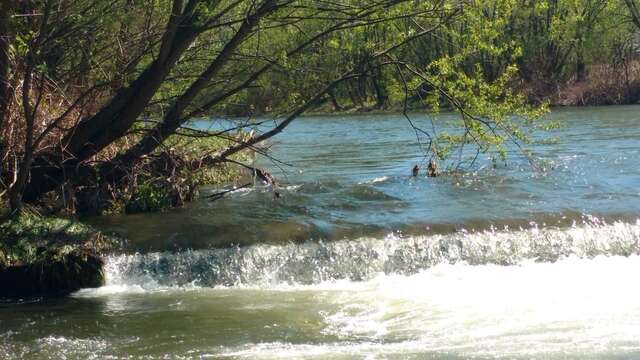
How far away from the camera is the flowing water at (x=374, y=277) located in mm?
→ 8273

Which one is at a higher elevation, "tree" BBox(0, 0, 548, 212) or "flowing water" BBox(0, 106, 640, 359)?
"tree" BBox(0, 0, 548, 212)

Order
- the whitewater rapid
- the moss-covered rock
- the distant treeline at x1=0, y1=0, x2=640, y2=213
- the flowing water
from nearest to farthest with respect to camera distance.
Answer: the flowing water → the moss-covered rock → the whitewater rapid → the distant treeline at x1=0, y1=0, x2=640, y2=213

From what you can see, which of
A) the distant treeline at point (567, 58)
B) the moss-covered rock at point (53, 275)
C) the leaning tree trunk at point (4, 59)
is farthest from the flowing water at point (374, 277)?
the distant treeline at point (567, 58)

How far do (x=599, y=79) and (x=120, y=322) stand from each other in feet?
130

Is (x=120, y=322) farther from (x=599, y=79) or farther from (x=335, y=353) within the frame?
(x=599, y=79)

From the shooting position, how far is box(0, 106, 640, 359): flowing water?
8273 mm

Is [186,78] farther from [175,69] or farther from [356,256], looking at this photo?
[356,256]

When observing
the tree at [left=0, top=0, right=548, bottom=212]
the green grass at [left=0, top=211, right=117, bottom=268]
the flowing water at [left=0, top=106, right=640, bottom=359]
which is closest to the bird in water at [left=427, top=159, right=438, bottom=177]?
the flowing water at [left=0, top=106, right=640, bottom=359]

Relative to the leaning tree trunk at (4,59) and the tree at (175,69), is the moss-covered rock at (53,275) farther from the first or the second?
the leaning tree trunk at (4,59)

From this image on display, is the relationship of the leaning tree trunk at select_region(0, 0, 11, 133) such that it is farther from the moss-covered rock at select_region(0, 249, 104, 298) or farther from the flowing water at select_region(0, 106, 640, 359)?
the flowing water at select_region(0, 106, 640, 359)

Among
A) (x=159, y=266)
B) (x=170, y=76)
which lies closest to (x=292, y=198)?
(x=170, y=76)

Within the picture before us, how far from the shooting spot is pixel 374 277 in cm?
1132

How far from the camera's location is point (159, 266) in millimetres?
11508

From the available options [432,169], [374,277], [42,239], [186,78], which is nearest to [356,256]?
[374,277]
